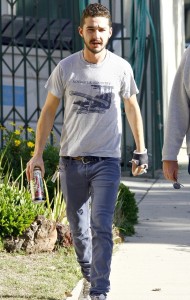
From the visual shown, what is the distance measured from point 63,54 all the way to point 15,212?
5186 mm

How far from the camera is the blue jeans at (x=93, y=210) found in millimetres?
6469

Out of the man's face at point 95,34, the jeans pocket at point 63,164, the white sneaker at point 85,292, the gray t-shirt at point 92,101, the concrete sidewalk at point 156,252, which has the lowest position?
the concrete sidewalk at point 156,252

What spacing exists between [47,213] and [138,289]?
4.50ft

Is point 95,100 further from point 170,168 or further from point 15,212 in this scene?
point 15,212

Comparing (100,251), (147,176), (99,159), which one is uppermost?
(99,159)

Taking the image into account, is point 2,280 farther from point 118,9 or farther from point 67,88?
point 118,9

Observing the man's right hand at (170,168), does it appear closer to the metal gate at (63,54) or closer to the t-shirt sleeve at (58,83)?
the t-shirt sleeve at (58,83)

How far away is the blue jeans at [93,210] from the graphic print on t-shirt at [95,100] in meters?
0.31

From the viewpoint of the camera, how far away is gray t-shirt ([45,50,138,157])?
258 inches

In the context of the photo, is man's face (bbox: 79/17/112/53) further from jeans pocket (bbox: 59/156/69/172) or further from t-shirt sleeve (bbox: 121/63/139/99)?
jeans pocket (bbox: 59/156/69/172)

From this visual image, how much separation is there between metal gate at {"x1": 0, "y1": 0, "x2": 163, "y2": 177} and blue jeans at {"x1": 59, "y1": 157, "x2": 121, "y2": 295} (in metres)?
5.82

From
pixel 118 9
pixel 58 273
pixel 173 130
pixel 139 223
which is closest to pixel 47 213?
pixel 58 273

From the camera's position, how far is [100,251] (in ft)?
21.2

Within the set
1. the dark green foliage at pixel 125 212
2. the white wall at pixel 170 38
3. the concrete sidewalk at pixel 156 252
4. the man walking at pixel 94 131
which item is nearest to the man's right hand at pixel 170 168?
the man walking at pixel 94 131
